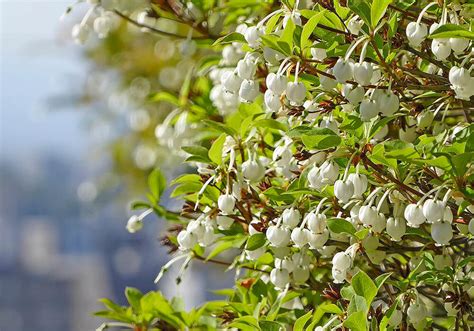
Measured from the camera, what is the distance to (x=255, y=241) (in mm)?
1318

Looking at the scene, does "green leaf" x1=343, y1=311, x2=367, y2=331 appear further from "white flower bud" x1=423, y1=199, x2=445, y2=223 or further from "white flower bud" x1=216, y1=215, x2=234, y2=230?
"white flower bud" x1=216, y1=215, x2=234, y2=230

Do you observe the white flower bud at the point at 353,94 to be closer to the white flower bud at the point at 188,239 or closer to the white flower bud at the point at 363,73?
the white flower bud at the point at 363,73

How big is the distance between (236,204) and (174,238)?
22 cm

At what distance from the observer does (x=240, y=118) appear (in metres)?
Answer: 1.44

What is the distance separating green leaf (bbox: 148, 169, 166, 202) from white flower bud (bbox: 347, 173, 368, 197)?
57 cm

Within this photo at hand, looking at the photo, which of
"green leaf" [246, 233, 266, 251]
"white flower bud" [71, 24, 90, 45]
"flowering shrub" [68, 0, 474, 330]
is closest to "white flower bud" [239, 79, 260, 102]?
"flowering shrub" [68, 0, 474, 330]

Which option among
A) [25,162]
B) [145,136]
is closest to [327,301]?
[145,136]

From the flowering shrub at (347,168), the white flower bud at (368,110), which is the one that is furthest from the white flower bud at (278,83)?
the white flower bud at (368,110)

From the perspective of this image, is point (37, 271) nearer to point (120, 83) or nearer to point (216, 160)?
point (120, 83)

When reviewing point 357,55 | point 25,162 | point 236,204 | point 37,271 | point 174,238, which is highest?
point 357,55

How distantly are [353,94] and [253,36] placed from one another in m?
0.16

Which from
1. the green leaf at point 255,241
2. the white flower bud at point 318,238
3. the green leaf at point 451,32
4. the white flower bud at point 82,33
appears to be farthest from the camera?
the white flower bud at point 82,33

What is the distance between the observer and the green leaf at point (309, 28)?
1.14 m

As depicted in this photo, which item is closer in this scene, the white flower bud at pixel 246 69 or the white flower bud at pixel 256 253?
the white flower bud at pixel 246 69
